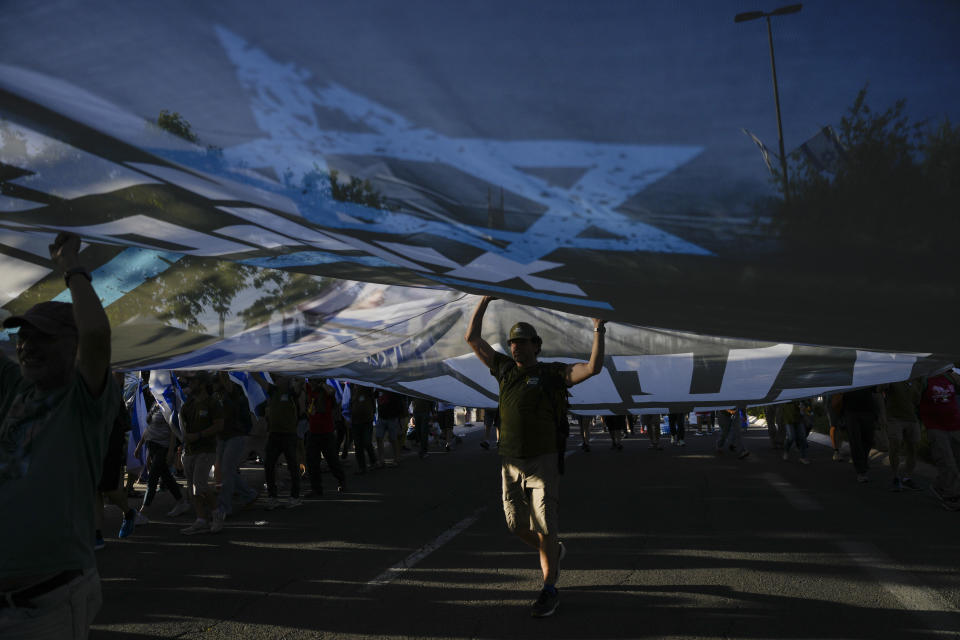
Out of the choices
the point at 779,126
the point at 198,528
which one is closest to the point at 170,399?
the point at 198,528

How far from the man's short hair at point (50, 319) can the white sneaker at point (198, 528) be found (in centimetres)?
696

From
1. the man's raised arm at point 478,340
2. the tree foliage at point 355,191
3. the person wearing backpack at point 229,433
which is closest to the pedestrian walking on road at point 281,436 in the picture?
the person wearing backpack at point 229,433

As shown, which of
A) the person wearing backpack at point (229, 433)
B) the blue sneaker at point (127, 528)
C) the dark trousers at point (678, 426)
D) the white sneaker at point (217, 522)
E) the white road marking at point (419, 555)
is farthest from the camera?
the dark trousers at point (678, 426)

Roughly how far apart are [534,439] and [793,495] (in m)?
6.97

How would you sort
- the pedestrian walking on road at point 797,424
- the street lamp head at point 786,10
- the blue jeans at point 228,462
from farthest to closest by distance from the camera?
the pedestrian walking on road at point 797,424 → the blue jeans at point 228,462 → the street lamp head at point 786,10

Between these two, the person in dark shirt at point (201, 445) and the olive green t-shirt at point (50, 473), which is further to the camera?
the person in dark shirt at point (201, 445)

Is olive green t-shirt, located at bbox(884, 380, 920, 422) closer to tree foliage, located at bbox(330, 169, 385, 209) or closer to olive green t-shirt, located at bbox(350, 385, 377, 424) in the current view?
olive green t-shirt, located at bbox(350, 385, 377, 424)

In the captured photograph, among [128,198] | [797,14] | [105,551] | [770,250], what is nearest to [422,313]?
[128,198]

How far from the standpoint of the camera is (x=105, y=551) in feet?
25.4

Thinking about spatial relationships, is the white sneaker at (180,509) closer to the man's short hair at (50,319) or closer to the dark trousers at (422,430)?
the dark trousers at (422,430)

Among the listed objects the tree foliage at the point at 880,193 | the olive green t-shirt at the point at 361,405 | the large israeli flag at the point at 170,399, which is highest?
the tree foliage at the point at 880,193

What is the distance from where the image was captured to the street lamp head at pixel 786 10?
77.7 inches

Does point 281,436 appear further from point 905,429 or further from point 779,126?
point 779,126

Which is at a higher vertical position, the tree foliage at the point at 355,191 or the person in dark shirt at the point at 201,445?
the tree foliage at the point at 355,191
